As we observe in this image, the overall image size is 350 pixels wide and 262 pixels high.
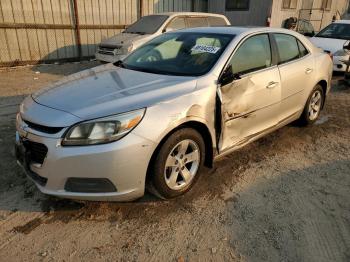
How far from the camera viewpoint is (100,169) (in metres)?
2.56

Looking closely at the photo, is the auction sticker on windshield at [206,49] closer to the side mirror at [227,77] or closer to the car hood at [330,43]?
the side mirror at [227,77]

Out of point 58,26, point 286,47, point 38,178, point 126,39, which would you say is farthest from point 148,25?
point 38,178

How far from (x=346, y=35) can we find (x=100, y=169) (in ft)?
32.2

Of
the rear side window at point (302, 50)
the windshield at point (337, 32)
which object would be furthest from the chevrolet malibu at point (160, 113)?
the windshield at point (337, 32)

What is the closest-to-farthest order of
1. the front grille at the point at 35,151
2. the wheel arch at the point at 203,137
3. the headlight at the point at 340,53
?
the front grille at the point at 35,151 < the wheel arch at the point at 203,137 < the headlight at the point at 340,53

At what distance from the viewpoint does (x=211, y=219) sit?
9.54ft

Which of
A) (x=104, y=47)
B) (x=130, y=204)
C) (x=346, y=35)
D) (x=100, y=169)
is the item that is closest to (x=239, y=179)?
(x=130, y=204)

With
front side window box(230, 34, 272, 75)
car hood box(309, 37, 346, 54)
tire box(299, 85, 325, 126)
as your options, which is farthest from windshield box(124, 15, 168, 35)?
front side window box(230, 34, 272, 75)

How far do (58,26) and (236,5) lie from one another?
871cm

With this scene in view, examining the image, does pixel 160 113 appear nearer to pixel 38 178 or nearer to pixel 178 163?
pixel 178 163

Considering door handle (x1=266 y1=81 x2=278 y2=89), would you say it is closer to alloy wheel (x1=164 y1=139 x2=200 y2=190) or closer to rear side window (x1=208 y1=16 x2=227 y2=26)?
alloy wheel (x1=164 y1=139 x2=200 y2=190)

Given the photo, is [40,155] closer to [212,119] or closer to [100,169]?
[100,169]

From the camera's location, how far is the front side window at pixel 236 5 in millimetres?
14836

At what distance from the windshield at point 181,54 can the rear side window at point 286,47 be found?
34.7 inches
